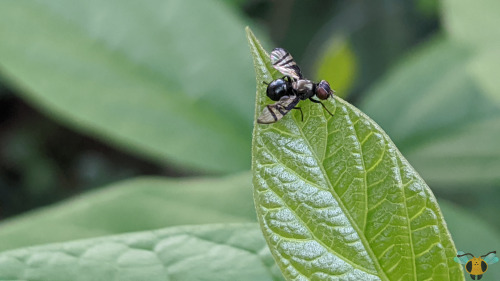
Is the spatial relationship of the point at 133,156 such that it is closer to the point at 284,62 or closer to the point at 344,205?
the point at 284,62

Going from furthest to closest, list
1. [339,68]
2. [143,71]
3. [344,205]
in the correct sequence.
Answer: [339,68] < [143,71] < [344,205]

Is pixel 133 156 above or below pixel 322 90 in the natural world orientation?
above

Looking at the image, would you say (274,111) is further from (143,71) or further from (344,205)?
(143,71)

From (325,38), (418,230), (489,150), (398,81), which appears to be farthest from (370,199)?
(325,38)

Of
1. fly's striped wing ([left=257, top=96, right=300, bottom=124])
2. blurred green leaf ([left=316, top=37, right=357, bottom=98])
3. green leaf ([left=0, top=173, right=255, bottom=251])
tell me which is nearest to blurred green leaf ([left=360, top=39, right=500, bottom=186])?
blurred green leaf ([left=316, top=37, right=357, bottom=98])

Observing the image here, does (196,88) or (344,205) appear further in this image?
(196,88)

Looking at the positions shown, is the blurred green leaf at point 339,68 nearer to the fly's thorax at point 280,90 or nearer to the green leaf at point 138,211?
the green leaf at point 138,211

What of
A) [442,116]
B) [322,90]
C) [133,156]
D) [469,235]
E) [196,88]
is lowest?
[469,235]

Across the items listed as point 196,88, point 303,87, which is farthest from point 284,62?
point 196,88

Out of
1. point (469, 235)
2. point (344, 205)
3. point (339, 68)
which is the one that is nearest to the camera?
point (344, 205)
